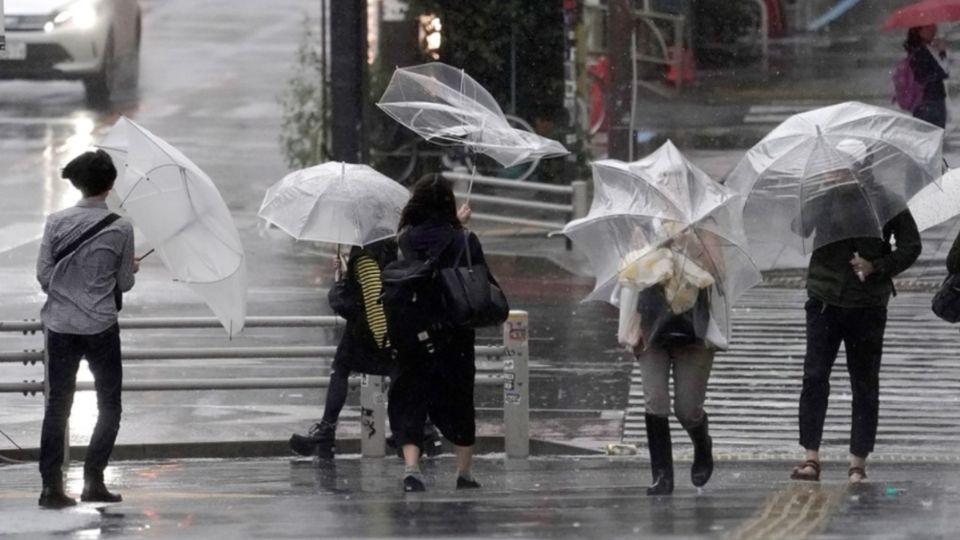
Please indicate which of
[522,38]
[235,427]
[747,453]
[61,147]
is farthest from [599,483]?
[61,147]

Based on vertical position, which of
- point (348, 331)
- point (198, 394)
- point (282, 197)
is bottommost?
point (198, 394)

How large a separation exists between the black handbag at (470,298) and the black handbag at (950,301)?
6.76 feet

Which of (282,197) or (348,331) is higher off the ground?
(282,197)

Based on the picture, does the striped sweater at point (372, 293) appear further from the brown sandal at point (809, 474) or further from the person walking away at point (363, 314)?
the brown sandal at point (809, 474)

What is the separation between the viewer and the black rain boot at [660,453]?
9742 millimetres

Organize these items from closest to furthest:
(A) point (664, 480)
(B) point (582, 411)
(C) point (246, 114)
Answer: (A) point (664, 480) → (B) point (582, 411) → (C) point (246, 114)

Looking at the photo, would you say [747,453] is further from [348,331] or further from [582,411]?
[348,331]

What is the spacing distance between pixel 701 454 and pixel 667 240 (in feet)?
3.75

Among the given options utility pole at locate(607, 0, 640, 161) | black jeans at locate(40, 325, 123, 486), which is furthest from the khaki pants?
utility pole at locate(607, 0, 640, 161)

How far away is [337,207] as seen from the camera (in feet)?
34.4

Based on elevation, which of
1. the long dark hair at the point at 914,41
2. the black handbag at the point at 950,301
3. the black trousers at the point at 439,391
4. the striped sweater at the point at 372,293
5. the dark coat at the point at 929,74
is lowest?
the black trousers at the point at 439,391

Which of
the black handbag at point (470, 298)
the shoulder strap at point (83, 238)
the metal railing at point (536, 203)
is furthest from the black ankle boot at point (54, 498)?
the metal railing at point (536, 203)

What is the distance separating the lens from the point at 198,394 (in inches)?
526

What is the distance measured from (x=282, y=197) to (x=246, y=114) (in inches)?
644
